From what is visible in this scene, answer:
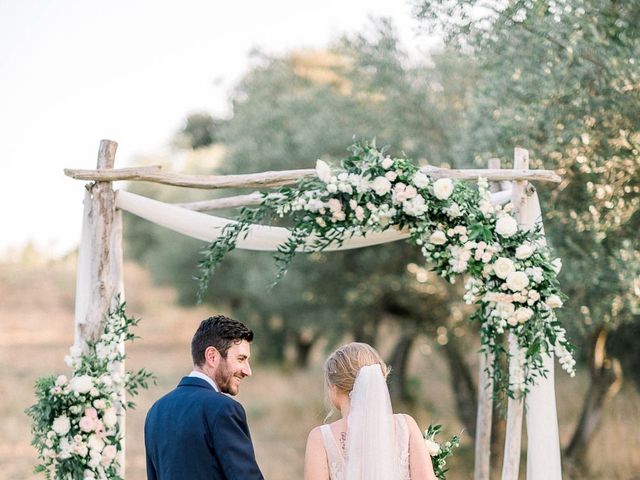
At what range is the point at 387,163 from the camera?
5145 millimetres

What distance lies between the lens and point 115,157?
234 inches

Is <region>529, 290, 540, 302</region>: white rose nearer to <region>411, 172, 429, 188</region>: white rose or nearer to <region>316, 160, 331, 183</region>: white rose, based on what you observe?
<region>411, 172, 429, 188</region>: white rose

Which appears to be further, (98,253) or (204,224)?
(204,224)

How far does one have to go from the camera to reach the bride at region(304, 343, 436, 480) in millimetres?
4070

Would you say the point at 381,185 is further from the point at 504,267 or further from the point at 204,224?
the point at 204,224

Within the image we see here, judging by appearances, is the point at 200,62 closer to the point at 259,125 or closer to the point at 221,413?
the point at 259,125

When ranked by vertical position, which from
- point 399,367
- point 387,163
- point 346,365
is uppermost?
point 399,367

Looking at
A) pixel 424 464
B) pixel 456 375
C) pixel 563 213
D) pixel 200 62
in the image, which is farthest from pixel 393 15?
pixel 200 62

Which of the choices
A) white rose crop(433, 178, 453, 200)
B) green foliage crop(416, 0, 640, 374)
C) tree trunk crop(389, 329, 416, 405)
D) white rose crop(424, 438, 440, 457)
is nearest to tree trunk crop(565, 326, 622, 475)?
green foliage crop(416, 0, 640, 374)

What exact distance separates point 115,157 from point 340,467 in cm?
287

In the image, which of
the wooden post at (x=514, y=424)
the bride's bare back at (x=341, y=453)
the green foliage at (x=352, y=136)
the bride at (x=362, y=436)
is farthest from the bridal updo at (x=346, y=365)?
the green foliage at (x=352, y=136)

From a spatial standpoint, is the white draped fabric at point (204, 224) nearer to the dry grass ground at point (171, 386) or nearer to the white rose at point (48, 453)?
the white rose at point (48, 453)

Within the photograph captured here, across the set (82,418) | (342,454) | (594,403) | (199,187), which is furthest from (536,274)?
(594,403)

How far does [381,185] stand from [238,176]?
1.11m
